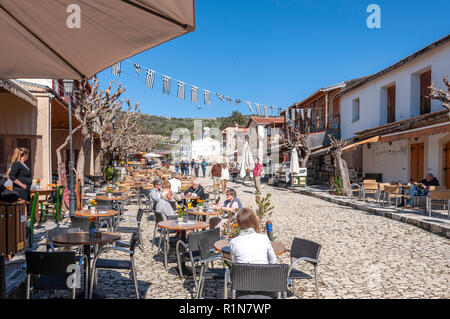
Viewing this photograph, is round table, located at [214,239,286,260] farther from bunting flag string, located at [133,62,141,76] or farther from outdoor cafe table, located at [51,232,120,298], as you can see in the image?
bunting flag string, located at [133,62,141,76]

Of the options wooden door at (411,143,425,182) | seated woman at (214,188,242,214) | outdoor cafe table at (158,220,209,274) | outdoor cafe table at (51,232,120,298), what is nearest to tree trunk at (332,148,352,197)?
wooden door at (411,143,425,182)

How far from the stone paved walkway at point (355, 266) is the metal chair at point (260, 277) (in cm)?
154

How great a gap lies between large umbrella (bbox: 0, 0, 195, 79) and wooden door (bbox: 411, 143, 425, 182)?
15.6m

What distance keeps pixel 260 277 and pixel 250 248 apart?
1.32 ft

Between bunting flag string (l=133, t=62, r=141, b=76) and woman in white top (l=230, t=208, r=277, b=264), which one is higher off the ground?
bunting flag string (l=133, t=62, r=141, b=76)

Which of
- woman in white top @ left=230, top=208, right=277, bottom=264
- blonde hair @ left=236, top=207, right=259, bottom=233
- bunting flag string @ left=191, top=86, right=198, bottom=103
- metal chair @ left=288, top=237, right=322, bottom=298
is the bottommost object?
metal chair @ left=288, top=237, right=322, bottom=298

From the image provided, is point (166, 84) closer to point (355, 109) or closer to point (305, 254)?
point (305, 254)

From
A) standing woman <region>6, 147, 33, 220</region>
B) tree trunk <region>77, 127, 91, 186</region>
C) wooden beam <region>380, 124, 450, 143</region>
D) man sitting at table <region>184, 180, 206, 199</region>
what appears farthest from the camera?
tree trunk <region>77, 127, 91, 186</region>

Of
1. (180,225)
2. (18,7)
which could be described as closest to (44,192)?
(180,225)

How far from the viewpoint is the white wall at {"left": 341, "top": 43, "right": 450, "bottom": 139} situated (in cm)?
1443

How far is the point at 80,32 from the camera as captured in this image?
8.89 feet

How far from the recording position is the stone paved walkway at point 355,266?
483cm

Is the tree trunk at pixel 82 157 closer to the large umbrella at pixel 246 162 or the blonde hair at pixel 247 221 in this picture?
the blonde hair at pixel 247 221

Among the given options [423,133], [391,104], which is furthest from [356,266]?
[391,104]
